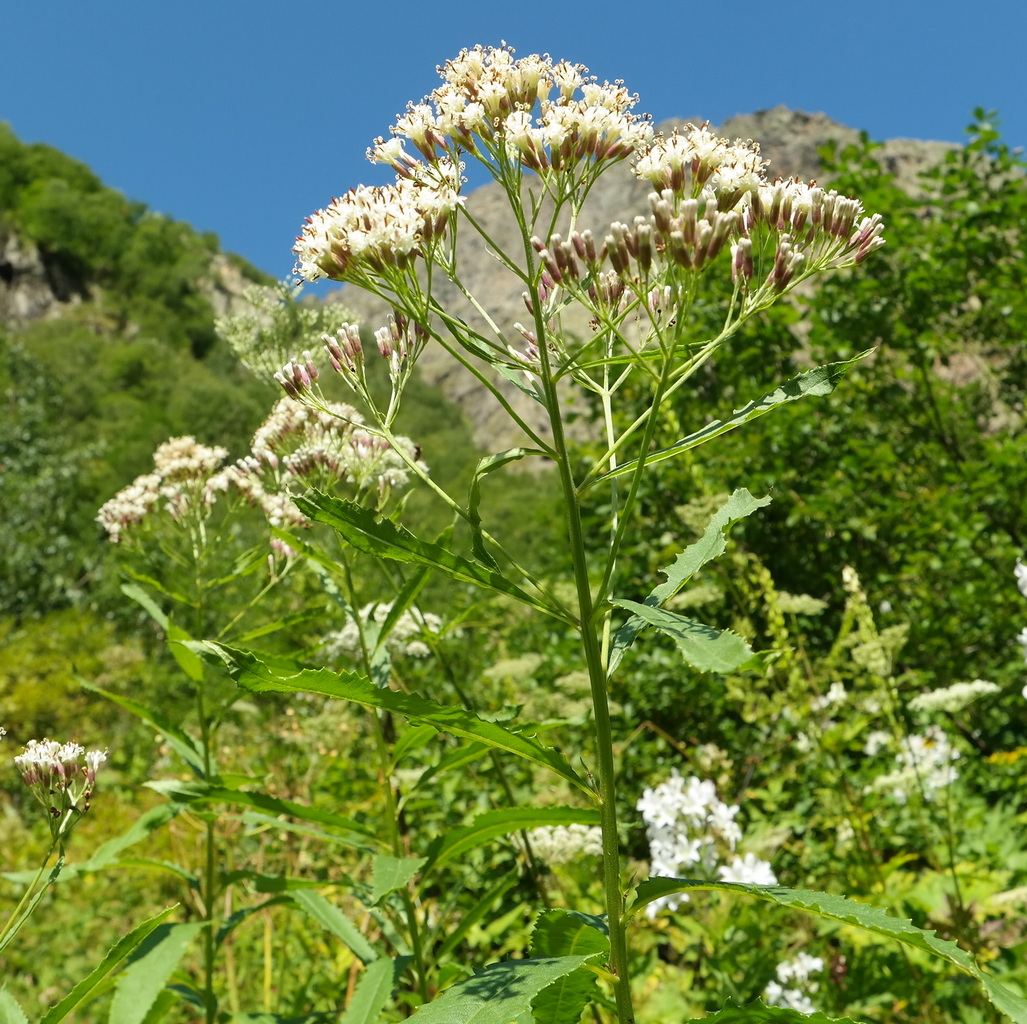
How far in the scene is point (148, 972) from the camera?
1811 mm

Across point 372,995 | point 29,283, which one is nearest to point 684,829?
point 372,995

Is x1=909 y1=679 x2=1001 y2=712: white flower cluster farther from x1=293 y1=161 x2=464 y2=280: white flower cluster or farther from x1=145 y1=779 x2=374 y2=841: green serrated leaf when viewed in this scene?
x1=293 y1=161 x2=464 y2=280: white flower cluster

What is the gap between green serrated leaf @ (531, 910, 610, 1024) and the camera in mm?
1120

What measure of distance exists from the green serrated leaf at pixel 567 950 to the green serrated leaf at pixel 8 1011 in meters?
0.90

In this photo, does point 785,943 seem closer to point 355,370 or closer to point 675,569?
point 675,569

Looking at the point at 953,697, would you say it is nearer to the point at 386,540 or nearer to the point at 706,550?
the point at 706,550

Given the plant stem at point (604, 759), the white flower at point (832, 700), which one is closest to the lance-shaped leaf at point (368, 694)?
the plant stem at point (604, 759)

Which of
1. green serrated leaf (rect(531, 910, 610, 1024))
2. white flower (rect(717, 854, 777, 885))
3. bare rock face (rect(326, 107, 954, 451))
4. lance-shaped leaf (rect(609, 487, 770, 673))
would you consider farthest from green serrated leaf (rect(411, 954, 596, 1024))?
bare rock face (rect(326, 107, 954, 451))

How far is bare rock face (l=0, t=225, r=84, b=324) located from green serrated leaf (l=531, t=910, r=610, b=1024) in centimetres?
7576

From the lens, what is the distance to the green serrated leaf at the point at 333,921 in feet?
6.50

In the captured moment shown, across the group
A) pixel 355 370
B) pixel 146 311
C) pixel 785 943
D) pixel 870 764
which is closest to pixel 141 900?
pixel 785 943

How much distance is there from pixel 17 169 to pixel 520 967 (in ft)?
311

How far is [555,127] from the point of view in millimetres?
1412

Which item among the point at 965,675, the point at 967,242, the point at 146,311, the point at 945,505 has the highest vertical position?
the point at 146,311
